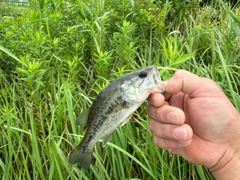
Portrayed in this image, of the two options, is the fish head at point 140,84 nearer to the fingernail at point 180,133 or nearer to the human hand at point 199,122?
the human hand at point 199,122

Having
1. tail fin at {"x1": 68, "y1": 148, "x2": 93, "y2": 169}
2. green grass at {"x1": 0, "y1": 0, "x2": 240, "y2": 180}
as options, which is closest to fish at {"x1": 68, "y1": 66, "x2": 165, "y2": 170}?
tail fin at {"x1": 68, "y1": 148, "x2": 93, "y2": 169}

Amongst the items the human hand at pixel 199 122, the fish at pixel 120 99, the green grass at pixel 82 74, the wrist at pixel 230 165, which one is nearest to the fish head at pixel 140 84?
the fish at pixel 120 99

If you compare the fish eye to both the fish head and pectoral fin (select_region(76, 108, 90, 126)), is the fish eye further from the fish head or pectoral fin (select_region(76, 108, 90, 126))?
pectoral fin (select_region(76, 108, 90, 126))

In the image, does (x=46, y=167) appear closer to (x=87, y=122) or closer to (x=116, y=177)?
(x=116, y=177)

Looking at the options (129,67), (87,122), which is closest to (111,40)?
(129,67)

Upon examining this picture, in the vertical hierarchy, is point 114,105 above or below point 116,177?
above

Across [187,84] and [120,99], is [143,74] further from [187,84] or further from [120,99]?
[187,84]

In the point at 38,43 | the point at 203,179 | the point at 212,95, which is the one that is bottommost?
the point at 203,179
